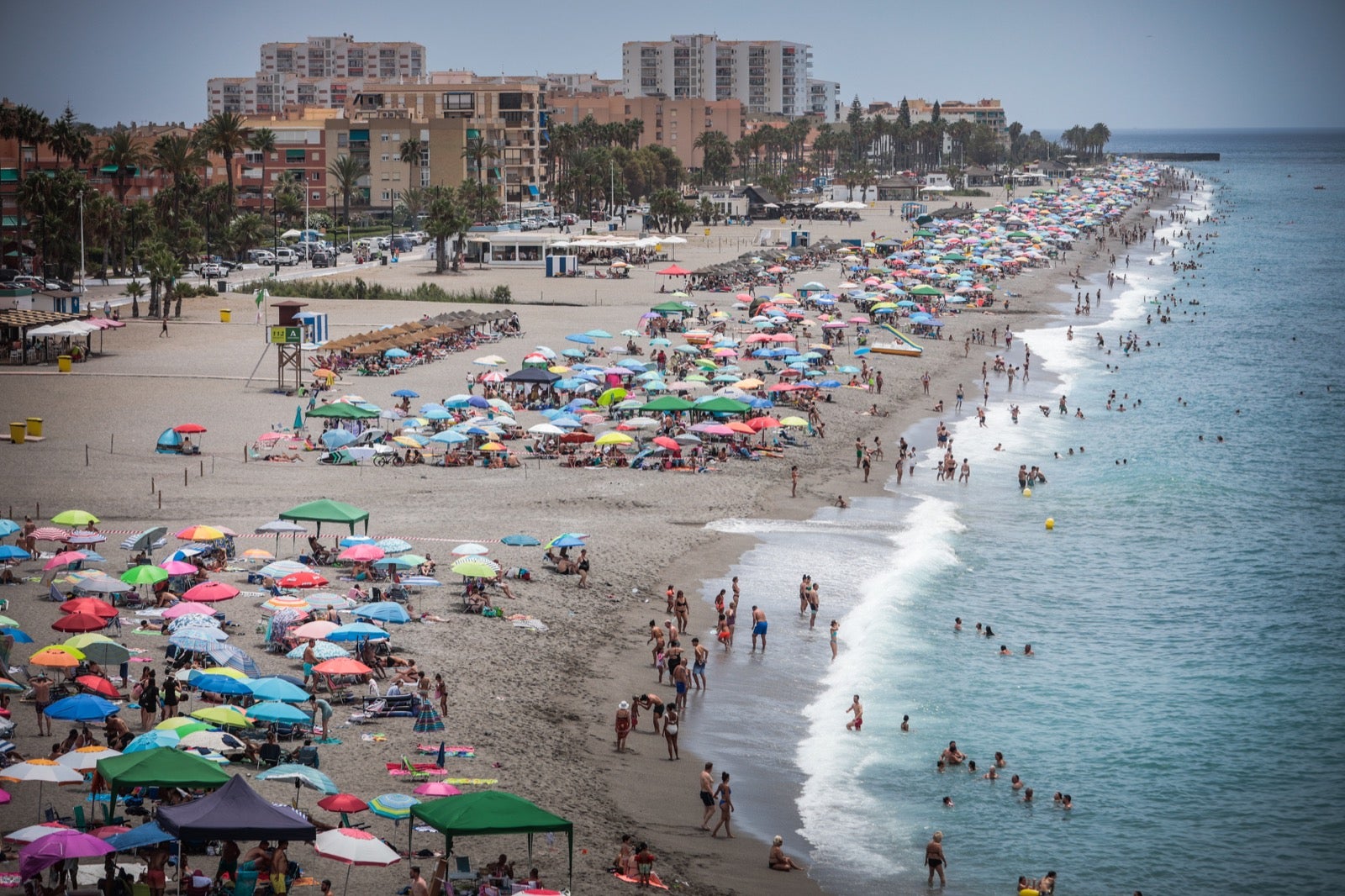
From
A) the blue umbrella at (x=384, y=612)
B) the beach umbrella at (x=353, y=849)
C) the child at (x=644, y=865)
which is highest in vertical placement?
the blue umbrella at (x=384, y=612)

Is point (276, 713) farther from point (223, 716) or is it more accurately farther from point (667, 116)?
point (667, 116)

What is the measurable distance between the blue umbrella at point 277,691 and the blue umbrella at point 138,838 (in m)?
4.17

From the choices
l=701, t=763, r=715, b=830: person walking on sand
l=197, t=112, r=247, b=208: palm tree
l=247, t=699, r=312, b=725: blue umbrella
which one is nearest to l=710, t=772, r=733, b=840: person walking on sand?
l=701, t=763, r=715, b=830: person walking on sand

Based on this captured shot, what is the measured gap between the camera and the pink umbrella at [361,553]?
25.2m

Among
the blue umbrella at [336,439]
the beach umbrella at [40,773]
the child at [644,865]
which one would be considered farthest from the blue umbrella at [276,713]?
the blue umbrella at [336,439]

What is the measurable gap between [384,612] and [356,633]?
4.91 feet

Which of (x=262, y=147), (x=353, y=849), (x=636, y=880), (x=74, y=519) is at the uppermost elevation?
(x=262, y=147)

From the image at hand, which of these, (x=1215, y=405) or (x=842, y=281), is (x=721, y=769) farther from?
(x=842, y=281)

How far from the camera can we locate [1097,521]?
122 feet

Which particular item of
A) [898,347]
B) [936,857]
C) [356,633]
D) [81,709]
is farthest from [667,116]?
[936,857]

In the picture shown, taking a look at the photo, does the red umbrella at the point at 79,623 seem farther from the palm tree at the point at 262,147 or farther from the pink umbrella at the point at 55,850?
the palm tree at the point at 262,147

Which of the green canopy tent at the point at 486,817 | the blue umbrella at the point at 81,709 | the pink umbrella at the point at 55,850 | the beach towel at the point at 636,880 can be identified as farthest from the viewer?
the blue umbrella at the point at 81,709

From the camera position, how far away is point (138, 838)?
14.3 meters

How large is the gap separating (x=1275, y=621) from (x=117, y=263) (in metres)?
64.1
